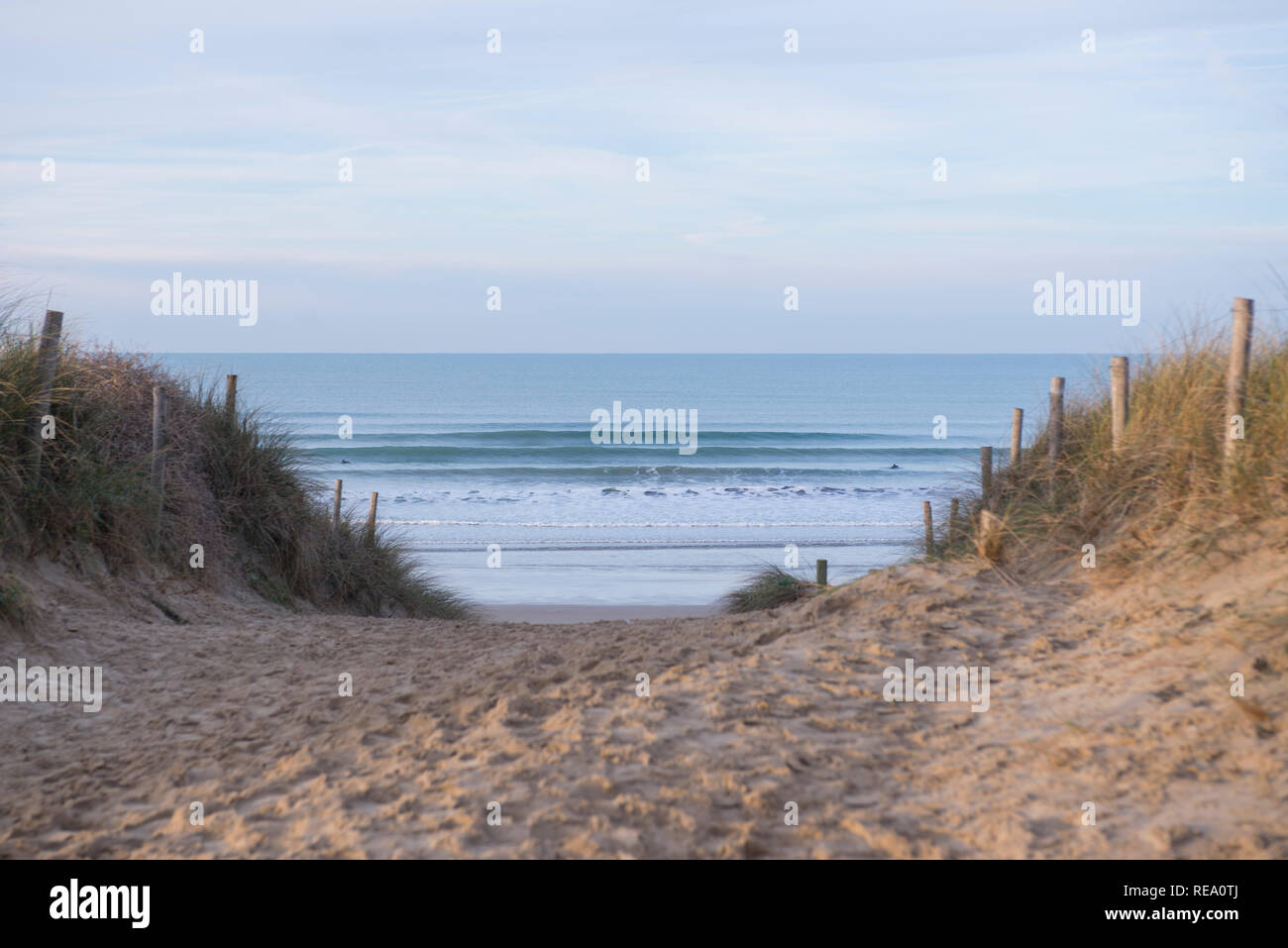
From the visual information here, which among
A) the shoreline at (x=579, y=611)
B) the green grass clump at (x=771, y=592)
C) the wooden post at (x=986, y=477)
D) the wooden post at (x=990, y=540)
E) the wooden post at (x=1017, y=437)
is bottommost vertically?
the shoreline at (x=579, y=611)

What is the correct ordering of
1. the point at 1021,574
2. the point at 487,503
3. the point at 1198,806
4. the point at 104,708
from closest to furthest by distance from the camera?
the point at 1198,806
the point at 104,708
the point at 1021,574
the point at 487,503

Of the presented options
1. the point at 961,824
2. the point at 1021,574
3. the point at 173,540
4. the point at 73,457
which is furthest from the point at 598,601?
the point at 961,824

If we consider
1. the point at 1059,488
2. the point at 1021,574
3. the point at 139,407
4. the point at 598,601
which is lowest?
the point at 598,601

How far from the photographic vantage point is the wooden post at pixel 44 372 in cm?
753

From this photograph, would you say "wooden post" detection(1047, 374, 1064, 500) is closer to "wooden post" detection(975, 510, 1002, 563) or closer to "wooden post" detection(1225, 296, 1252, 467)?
"wooden post" detection(975, 510, 1002, 563)

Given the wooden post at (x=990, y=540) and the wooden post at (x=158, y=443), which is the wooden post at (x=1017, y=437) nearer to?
the wooden post at (x=990, y=540)

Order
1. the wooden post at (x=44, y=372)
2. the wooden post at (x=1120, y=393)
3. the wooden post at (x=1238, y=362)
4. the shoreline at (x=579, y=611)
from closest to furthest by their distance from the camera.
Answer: the wooden post at (x=1238, y=362) < the wooden post at (x=1120, y=393) < the wooden post at (x=44, y=372) < the shoreline at (x=579, y=611)

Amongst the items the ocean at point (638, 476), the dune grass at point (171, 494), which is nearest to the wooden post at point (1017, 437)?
the ocean at point (638, 476)

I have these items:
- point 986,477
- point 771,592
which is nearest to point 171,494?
point 771,592

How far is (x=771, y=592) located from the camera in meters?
12.3

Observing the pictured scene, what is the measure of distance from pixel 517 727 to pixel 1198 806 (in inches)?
97.7

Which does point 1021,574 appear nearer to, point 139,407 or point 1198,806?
point 1198,806

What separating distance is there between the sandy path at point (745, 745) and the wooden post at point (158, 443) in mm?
3374
